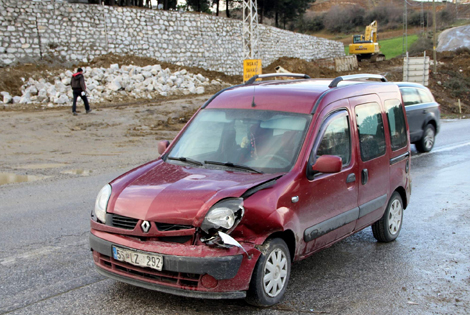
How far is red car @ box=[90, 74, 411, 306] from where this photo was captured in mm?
4039

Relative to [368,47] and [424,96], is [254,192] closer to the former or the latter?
[424,96]

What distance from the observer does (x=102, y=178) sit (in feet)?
35.2

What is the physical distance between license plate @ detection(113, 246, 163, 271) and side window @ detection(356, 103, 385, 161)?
260 centimetres

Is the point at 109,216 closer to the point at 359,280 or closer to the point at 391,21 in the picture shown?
the point at 359,280

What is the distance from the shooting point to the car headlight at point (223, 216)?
4.00m

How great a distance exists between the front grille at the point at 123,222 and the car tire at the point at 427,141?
38.4 ft

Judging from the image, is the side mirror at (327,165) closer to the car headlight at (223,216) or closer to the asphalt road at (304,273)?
the car headlight at (223,216)

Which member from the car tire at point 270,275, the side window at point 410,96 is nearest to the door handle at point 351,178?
the car tire at point 270,275

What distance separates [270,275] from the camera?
4324 millimetres

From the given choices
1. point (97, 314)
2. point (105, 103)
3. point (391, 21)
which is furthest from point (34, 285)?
point (391, 21)

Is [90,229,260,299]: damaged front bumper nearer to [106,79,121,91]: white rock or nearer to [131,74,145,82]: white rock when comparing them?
[106,79,121,91]: white rock

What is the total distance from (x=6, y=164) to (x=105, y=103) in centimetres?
1334

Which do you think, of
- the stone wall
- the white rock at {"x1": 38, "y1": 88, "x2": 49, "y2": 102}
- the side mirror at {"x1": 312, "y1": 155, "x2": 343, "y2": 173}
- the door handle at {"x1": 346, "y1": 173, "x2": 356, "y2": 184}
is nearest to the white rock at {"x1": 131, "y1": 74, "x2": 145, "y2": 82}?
the stone wall

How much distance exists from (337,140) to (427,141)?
404 inches
